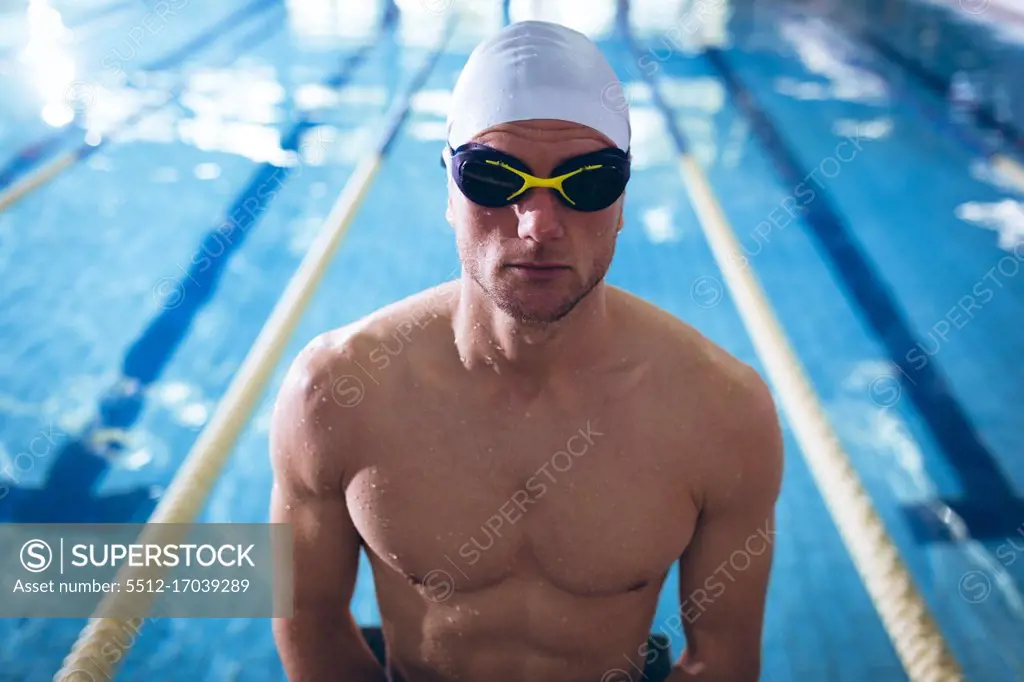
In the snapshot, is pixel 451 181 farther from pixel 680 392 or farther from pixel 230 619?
pixel 230 619

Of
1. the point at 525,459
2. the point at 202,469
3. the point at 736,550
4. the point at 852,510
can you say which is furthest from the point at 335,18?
the point at 736,550

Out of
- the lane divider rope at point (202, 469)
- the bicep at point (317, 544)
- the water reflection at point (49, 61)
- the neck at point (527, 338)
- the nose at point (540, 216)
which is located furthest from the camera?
the water reflection at point (49, 61)

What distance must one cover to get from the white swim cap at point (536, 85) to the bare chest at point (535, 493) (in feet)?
1.59

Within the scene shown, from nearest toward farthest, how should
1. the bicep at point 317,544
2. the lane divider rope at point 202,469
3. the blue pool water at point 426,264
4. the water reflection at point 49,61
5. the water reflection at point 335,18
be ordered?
the bicep at point 317,544 < the lane divider rope at point 202,469 < the blue pool water at point 426,264 < the water reflection at point 49,61 < the water reflection at point 335,18

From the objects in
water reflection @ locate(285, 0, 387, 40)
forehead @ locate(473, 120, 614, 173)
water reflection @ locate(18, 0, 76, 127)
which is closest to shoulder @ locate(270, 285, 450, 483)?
forehead @ locate(473, 120, 614, 173)

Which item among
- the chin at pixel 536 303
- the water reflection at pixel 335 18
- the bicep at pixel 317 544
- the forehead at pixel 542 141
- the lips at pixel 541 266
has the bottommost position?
the water reflection at pixel 335 18


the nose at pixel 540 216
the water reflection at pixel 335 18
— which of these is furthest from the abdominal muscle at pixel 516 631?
the water reflection at pixel 335 18

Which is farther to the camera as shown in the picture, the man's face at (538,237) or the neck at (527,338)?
the neck at (527,338)

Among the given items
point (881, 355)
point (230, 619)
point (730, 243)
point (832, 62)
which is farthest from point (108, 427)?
point (832, 62)

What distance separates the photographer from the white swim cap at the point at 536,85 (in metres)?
1.19

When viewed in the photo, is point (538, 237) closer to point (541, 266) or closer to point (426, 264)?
point (541, 266)

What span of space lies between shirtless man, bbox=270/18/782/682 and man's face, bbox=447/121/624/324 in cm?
3

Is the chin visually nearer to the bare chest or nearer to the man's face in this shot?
the man's face

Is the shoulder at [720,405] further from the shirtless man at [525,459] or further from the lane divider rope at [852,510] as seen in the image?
the lane divider rope at [852,510]
